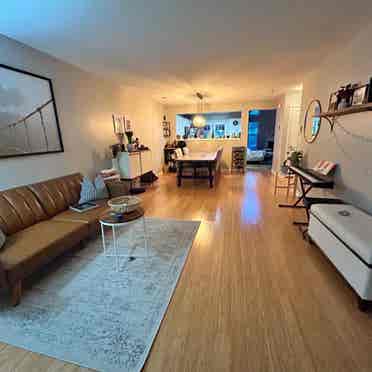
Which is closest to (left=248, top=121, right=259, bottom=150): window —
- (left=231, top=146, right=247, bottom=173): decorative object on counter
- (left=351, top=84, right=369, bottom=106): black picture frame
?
(left=231, top=146, right=247, bottom=173): decorative object on counter

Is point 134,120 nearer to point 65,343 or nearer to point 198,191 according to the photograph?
point 198,191

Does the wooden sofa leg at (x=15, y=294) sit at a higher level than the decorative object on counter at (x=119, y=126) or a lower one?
lower

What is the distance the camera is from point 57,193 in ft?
9.09

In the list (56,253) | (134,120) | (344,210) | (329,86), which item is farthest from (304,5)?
(134,120)

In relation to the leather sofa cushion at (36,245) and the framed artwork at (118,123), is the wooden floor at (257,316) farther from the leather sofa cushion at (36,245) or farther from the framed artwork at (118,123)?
the framed artwork at (118,123)

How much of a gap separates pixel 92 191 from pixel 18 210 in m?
0.93

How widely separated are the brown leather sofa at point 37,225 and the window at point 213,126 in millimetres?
6294

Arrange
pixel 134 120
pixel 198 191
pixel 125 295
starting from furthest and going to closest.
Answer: pixel 134 120
pixel 198 191
pixel 125 295

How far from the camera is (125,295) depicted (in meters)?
1.77

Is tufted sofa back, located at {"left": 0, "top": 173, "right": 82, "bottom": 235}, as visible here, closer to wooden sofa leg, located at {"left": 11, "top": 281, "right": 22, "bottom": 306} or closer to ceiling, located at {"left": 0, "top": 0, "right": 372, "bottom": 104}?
wooden sofa leg, located at {"left": 11, "top": 281, "right": 22, "bottom": 306}

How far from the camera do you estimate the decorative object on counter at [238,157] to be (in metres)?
7.52

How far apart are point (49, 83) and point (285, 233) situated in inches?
161

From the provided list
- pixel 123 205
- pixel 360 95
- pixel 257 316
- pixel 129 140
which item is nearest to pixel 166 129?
pixel 129 140

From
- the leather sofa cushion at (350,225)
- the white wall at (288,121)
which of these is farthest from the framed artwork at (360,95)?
the white wall at (288,121)
